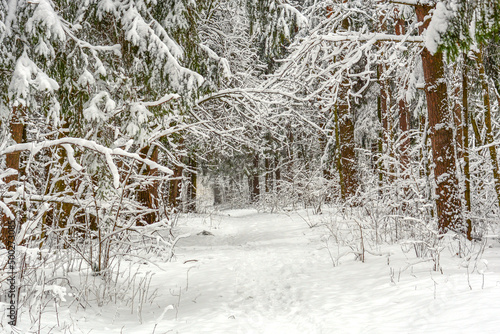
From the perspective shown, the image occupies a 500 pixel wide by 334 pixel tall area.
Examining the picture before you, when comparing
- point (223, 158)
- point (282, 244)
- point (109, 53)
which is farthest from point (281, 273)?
point (223, 158)

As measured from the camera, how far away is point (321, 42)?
6.27 m

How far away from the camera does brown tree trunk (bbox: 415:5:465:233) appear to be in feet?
17.5

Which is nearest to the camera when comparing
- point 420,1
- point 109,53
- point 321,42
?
point 420,1

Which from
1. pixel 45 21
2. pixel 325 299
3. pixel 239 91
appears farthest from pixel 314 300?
pixel 239 91

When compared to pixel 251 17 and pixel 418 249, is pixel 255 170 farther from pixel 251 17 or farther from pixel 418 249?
pixel 418 249

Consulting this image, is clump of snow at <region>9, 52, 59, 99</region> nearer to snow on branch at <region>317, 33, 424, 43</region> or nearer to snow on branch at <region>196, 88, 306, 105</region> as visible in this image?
snow on branch at <region>196, 88, 306, 105</region>

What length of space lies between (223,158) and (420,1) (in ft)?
51.4

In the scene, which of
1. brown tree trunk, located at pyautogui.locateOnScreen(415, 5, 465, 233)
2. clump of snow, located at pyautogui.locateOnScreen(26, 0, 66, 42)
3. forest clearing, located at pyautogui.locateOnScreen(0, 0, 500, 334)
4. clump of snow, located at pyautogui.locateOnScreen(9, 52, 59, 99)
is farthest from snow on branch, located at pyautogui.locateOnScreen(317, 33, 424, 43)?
clump of snow, located at pyautogui.locateOnScreen(9, 52, 59, 99)

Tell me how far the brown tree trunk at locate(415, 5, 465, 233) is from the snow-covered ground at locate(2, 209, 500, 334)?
2.28ft

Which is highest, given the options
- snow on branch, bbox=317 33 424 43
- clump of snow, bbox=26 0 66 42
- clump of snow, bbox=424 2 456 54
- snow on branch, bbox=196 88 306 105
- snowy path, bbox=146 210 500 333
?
snow on branch, bbox=317 33 424 43

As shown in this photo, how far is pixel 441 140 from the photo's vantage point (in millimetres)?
5480

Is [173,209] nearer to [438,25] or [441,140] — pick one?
[441,140]

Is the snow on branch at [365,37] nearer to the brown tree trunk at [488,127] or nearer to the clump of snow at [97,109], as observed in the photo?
the brown tree trunk at [488,127]

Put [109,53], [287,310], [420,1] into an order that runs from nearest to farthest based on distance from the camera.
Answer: [287,310]
[420,1]
[109,53]
